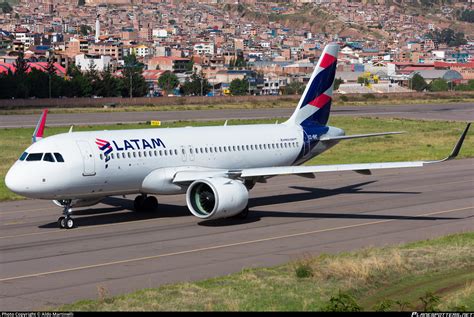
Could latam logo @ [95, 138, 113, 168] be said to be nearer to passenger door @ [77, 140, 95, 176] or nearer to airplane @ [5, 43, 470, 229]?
airplane @ [5, 43, 470, 229]

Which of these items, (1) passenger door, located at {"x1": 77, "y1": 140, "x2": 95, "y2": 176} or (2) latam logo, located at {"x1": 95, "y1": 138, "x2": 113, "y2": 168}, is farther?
(2) latam logo, located at {"x1": 95, "y1": 138, "x2": 113, "y2": 168}

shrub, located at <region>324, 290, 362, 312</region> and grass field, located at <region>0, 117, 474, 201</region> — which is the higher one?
shrub, located at <region>324, 290, 362, 312</region>

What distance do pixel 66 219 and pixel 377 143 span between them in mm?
43883

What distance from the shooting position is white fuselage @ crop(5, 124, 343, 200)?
37.2 meters

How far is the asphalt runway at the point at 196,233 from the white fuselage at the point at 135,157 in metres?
1.76

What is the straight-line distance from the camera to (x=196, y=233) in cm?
3731

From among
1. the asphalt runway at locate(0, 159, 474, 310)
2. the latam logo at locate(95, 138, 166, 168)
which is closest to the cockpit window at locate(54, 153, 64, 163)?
the latam logo at locate(95, 138, 166, 168)

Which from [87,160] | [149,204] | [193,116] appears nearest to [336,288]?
[87,160]

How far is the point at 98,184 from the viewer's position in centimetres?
3853

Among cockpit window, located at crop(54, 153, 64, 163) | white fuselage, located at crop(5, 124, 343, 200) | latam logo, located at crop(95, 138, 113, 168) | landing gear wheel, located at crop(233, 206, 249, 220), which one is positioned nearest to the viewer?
white fuselage, located at crop(5, 124, 343, 200)

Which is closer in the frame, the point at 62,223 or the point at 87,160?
the point at 87,160

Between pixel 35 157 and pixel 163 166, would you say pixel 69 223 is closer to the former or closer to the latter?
pixel 35 157

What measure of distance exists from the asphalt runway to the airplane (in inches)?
46.3

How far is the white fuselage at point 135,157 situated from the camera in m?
37.2
